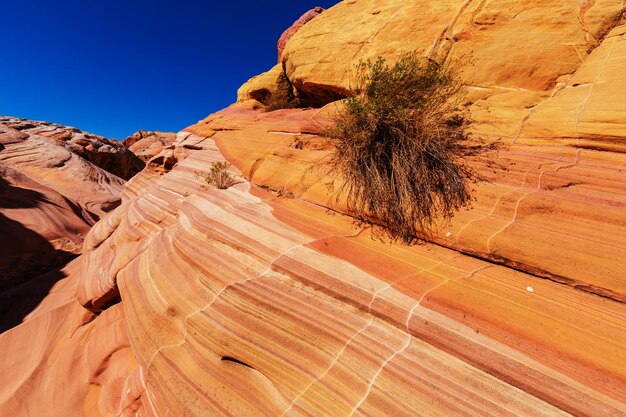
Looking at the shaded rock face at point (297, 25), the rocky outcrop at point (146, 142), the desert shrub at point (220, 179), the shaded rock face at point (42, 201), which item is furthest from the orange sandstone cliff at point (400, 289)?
the rocky outcrop at point (146, 142)

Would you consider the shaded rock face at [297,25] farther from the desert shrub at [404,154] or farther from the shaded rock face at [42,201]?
the shaded rock face at [42,201]

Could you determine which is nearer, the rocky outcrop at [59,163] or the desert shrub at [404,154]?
the desert shrub at [404,154]

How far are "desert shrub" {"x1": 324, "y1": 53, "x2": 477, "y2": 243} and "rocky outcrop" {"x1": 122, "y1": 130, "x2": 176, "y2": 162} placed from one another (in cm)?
3706

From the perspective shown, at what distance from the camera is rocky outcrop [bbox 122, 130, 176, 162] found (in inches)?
1436

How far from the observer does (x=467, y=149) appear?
382cm

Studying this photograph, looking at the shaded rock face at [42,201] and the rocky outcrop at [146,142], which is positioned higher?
the rocky outcrop at [146,142]

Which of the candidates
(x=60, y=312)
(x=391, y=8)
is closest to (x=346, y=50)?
(x=391, y=8)

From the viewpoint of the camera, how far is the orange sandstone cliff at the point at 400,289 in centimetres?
193

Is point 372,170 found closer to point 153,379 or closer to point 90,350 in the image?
point 153,379

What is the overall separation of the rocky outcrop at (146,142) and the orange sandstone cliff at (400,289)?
1403 inches

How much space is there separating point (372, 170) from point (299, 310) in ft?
6.67

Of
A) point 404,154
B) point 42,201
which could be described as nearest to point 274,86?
point 404,154

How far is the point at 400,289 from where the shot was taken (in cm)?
245

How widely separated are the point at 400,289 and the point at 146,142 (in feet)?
150
